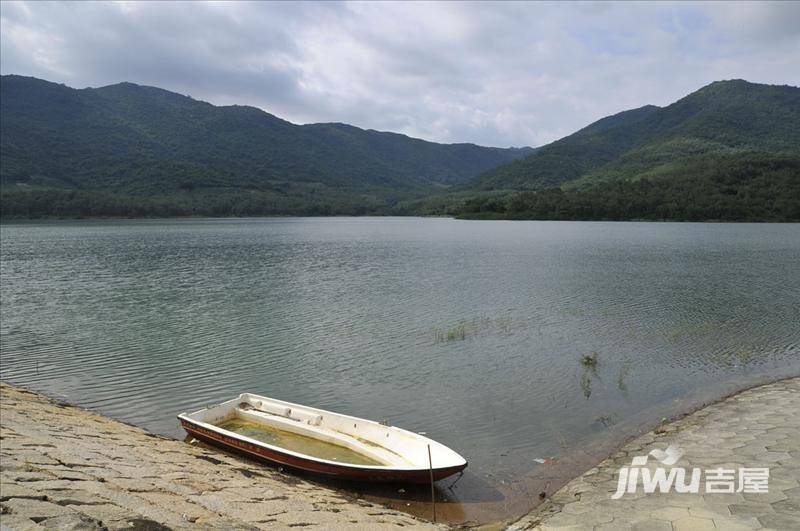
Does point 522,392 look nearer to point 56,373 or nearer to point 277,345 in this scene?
point 277,345

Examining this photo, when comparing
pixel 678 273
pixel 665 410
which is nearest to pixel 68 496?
pixel 665 410

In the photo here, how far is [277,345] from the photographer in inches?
925

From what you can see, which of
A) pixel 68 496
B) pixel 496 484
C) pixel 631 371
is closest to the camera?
pixel 68 496

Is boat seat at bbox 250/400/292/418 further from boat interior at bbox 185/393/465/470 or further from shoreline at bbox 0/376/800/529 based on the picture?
shoreline at bbox 0/376/800/529

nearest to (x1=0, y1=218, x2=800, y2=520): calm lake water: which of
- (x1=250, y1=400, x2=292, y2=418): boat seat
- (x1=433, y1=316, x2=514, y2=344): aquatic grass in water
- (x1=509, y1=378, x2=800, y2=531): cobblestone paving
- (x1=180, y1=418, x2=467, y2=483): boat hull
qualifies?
(x1=433, y1=316, x2=514, y2=344): aquatic grass in water

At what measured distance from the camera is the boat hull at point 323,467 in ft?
34.3

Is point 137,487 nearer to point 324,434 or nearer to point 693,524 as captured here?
point 324,434

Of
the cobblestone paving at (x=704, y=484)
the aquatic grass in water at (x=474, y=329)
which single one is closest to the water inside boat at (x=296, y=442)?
the cobblestone paving at (x=704, y=484)

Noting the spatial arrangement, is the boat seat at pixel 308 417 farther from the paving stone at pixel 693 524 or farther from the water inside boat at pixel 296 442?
the paving stone at pixel 693 524

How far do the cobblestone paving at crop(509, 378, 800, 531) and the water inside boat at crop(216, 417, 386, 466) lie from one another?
4137 millimetres

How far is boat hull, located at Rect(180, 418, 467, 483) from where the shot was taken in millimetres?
10445

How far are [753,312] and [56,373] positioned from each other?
33788 mm

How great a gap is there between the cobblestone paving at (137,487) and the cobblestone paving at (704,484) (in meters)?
2.79

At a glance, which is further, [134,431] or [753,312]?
[753,312]
